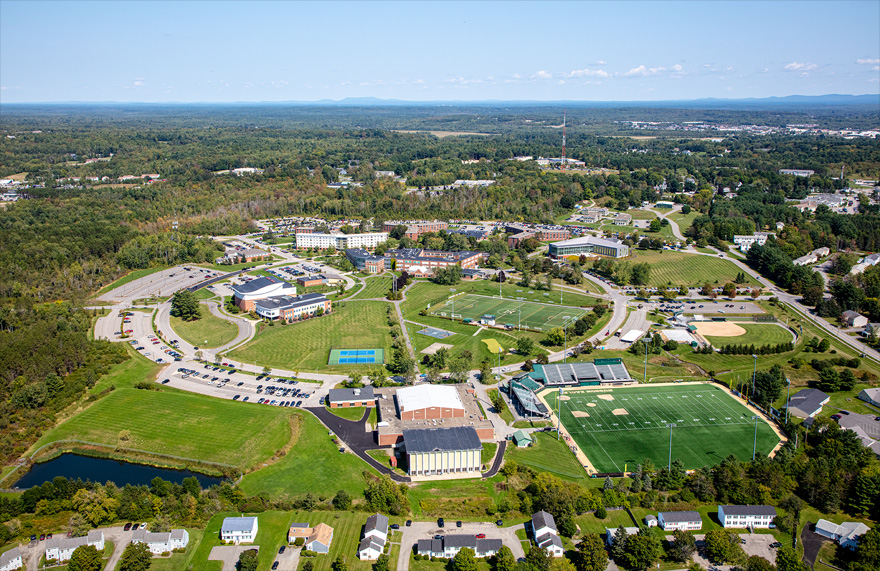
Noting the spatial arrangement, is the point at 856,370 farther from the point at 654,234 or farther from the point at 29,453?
the point at 29,453

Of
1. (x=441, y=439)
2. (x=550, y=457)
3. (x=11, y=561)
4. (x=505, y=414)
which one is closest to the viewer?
(x=11, y=561)

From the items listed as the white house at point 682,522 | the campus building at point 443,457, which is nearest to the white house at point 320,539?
the campus building at point 443,457

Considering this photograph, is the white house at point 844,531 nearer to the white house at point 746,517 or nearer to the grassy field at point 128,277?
the white house at point 746,517

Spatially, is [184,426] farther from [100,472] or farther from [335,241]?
[335,241]

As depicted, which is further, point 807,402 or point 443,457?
point 807,402

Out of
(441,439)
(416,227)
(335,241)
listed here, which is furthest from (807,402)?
(335,241)

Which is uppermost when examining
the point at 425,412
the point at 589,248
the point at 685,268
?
the point at 589,248
